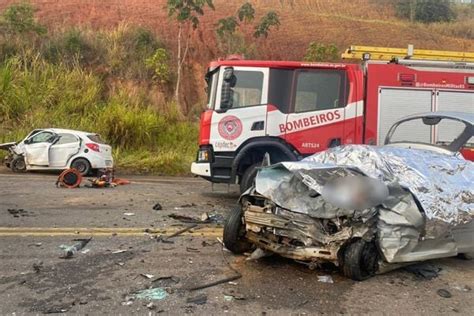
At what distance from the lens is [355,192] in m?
4.95

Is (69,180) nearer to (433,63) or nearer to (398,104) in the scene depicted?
(398,104)

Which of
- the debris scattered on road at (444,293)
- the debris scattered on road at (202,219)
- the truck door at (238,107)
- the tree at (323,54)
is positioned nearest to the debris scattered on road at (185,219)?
the debris scattered on road at (202,219)

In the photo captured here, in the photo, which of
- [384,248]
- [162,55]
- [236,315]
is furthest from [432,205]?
[162,55]

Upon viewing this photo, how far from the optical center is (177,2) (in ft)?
74.5

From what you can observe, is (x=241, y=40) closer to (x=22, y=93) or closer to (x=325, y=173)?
(x=22, y=93)

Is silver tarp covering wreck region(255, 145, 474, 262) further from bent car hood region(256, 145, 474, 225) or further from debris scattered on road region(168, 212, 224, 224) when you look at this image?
debris scattered on road region(168, 212, 224, 224)

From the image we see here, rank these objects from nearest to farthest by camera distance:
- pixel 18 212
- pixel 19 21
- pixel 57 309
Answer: pixel 57 309, pixel 18 212, pixel 19 21

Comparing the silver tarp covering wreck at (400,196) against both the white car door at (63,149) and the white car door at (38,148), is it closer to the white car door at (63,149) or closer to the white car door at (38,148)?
the white car door at (63,149)

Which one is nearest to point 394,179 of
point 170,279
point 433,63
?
point 170,279

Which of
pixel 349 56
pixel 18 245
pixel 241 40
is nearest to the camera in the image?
pixel 18 245

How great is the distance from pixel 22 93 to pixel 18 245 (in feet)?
46.5

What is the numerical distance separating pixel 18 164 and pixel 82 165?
1.97 m

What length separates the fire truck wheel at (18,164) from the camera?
14.7m

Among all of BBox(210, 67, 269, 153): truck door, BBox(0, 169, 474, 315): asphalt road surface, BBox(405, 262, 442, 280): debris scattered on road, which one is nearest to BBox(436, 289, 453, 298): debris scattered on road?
BBox(0, 169, 474, 315): asphalt road surface
